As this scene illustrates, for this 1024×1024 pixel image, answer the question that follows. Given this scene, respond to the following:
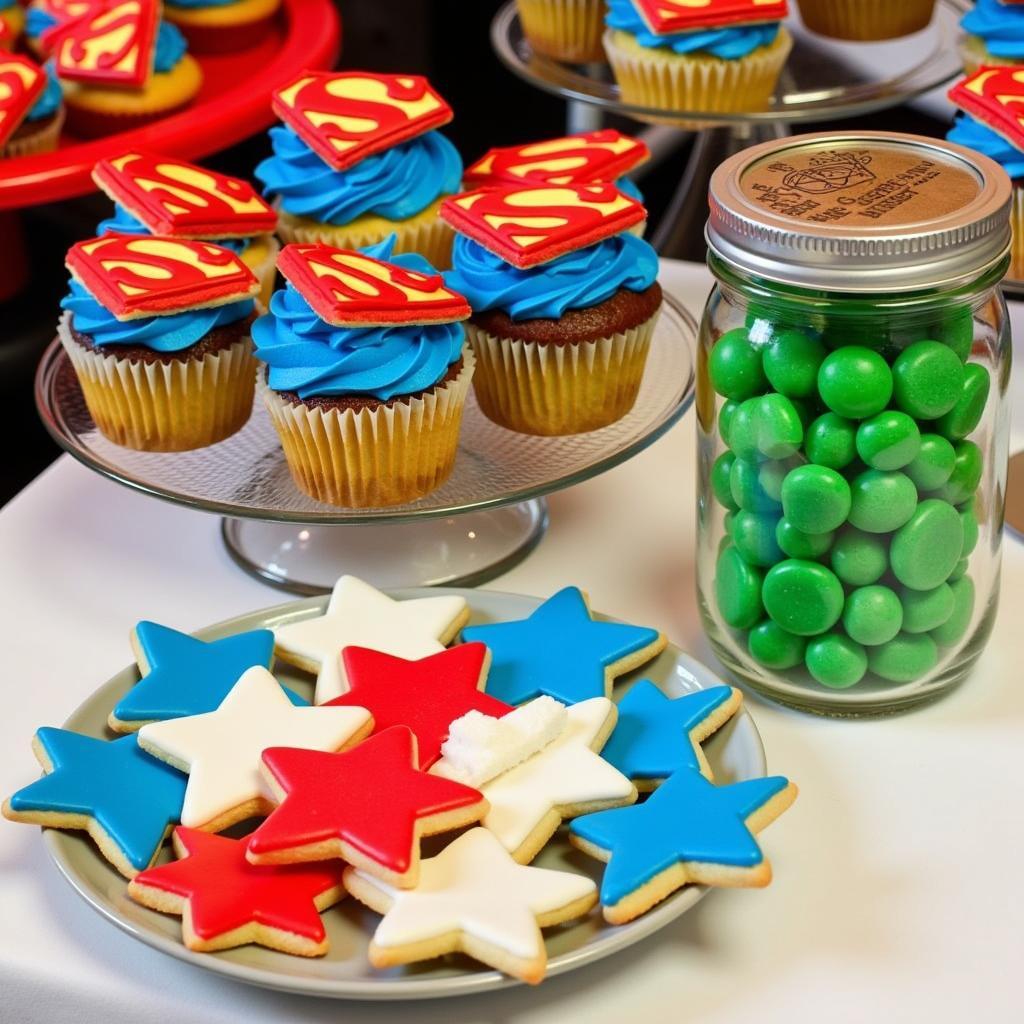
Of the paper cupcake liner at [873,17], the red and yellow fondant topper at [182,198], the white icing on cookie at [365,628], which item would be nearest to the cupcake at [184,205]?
the red and yellow fondant topper at [182,198]

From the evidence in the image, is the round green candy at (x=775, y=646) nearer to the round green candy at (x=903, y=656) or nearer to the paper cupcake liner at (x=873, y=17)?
the round green candy at (x=903, y=656)

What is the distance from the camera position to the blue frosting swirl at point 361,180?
1.27m

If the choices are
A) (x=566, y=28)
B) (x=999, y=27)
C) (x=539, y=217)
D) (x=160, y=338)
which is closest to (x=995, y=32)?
(x=999, y=27)

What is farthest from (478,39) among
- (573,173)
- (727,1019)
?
(727,1019)

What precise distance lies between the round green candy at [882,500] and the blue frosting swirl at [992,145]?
0.50 metres

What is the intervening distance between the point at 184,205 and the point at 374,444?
0.28m

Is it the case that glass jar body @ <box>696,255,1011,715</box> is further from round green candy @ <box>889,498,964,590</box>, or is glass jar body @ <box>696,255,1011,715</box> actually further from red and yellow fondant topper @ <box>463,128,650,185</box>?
red and yellow fondant topper @ <box>463,128,650,185</box>

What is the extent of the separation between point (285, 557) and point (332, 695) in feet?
0.91

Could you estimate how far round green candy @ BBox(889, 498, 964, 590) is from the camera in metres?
0.81

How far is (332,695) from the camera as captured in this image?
0.85 m

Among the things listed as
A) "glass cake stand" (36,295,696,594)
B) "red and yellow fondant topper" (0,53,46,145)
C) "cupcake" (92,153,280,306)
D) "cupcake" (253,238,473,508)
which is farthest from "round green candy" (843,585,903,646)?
"red and yellow fondant topper" (0,53,46,145)

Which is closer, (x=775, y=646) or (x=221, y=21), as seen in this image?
(x=775, y=646)

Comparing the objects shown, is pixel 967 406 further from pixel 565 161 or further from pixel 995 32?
pixel 995 32

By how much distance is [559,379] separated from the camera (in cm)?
112
